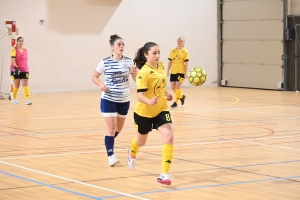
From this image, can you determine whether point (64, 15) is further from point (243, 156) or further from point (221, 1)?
point (243, 156)

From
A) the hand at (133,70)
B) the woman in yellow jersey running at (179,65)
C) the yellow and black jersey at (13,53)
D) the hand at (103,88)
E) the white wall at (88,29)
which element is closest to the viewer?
the hand at (103,88)

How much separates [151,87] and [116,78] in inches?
49.6

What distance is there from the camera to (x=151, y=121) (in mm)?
7906

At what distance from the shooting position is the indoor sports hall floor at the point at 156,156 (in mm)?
7207

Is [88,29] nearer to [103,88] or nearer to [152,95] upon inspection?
[103,88]

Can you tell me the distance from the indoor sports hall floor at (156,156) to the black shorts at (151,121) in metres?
0.65

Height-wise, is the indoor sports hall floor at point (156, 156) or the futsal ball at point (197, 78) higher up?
the futsal ball at point (197, 78)

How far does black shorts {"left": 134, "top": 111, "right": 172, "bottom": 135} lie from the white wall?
16.1 metres

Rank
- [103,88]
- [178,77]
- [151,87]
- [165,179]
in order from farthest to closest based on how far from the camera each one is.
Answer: [178,77]
[103,88]
[151,87]
[165,179]

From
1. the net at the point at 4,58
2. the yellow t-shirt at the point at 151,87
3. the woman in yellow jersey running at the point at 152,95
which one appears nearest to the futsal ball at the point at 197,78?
the woman in yellow jersey running at the point at 152,95

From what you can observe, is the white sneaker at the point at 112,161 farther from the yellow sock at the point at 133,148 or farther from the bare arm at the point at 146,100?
the bare arm at the point at 146,100

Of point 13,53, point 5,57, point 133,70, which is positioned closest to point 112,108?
point 133,70

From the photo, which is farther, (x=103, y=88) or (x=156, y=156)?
(x=156, y=156)

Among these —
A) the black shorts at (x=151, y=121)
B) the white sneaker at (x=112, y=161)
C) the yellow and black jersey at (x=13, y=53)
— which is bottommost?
the white sneaker at (x=112, y=161)
